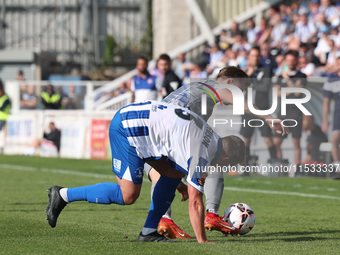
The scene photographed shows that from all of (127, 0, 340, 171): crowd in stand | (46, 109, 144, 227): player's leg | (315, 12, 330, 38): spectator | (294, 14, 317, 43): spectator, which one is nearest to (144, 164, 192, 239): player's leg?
(46, 109, 144, 227): player's leg

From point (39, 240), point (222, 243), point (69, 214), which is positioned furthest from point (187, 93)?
point (69, 214)

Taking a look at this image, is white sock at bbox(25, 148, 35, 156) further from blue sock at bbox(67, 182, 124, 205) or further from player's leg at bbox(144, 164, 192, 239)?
blue sock at bbox(67, 182, 124, 205)

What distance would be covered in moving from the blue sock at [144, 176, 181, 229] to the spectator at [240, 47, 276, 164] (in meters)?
3.67

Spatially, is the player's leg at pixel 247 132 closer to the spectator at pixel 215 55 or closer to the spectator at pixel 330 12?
the spectator at pixel 330 12

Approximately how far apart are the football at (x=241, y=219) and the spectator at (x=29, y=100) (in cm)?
1636

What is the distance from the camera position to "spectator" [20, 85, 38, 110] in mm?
23531

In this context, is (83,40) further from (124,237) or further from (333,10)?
(124,237)

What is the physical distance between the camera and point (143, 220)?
879cm

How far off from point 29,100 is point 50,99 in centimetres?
83

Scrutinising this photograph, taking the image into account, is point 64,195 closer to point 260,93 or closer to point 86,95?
point 260,93

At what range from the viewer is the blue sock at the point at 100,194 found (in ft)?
22.5

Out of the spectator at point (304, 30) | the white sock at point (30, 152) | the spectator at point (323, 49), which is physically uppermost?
the spectator at point (304, 30)

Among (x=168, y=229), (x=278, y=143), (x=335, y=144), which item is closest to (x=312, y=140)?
(x=335, y=144)

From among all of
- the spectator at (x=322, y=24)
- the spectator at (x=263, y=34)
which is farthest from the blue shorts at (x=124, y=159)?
the spectator at (x=263, y=34)
